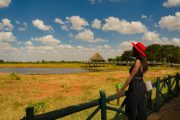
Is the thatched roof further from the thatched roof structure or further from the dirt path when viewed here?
the dirt path

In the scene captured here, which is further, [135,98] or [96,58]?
[96,58]

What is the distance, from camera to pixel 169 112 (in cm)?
998

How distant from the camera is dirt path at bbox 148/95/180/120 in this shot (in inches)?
359

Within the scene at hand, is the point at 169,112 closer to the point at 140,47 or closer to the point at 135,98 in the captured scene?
the point at 135,98

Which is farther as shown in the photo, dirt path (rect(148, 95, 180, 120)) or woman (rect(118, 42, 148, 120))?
dirt path (rect(148, 95, 180, 120))

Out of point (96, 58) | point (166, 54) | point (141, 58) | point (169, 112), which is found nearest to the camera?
point (141, 58)

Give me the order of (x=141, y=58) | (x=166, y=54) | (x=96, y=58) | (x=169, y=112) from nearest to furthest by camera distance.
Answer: (x=141, y=58) < (x=169, y=112) < (x=96, y=58) < (x=166, y=54)

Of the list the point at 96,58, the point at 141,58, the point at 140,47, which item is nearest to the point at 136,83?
the point at 141,58

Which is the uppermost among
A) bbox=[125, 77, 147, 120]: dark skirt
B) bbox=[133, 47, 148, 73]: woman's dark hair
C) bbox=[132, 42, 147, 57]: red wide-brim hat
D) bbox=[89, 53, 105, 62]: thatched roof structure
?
bbox=[89, 53, 105, 62]: thatched roof structure

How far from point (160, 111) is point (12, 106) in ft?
25.6

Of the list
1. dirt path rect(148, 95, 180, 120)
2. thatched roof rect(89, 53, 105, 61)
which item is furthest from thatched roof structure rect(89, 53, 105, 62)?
dirt path rect(148, 95, 180, 120)

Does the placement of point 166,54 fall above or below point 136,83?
above

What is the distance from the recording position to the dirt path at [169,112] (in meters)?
9.12

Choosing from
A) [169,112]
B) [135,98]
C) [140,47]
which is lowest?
[169,112]
